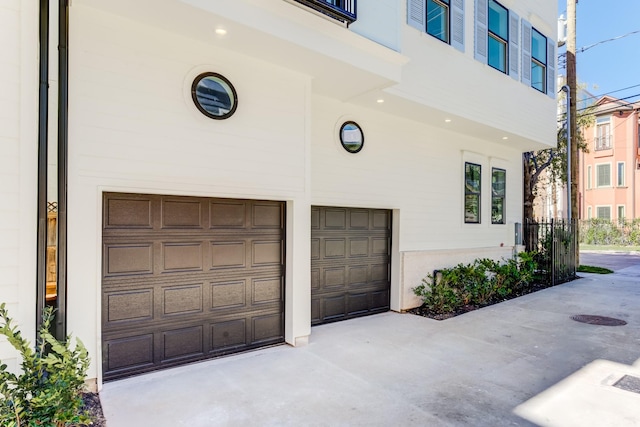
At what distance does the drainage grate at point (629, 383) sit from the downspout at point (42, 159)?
214 inches

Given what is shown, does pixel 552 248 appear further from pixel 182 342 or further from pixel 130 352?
pixel 130 352

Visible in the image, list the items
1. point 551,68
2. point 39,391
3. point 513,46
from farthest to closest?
point 551,68 < point 513,46 < point 39,391

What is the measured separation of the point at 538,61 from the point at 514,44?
134 cm

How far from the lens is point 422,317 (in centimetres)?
643

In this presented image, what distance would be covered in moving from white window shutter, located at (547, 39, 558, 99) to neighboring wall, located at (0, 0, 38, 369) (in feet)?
33.8

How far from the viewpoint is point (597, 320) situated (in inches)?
244

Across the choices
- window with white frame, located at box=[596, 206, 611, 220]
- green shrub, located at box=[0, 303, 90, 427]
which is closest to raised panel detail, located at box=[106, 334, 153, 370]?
green shrub, located at box=[0, 303, 90, 427]

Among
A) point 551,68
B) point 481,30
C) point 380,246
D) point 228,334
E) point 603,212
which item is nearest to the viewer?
point 228,334

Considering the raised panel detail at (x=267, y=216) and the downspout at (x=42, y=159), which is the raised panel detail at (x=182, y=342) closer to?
the downspout at (x=42, y=159)

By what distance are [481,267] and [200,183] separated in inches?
240

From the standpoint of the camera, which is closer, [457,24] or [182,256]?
[182,256]

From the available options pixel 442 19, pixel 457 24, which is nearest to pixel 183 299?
pixel 442 19

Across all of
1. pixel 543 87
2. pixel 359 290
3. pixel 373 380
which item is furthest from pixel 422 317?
pixel 543 87

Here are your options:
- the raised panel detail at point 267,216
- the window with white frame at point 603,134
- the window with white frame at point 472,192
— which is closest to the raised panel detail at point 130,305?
the raised panel detail at point 267,216
